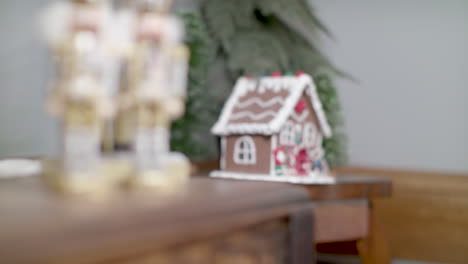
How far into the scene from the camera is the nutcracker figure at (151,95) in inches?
16.6

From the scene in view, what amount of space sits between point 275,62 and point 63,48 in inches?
33.0

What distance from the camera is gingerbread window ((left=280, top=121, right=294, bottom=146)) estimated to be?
0.94 m

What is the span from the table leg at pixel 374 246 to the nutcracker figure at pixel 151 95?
0.60m

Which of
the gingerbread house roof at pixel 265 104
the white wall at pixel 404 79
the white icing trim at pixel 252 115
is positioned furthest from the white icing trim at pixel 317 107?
the white wall at pixel 404 79

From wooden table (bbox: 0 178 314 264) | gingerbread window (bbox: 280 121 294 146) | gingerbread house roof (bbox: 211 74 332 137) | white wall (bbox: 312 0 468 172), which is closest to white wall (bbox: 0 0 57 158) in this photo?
gingerbread house roof (bbox: 211 74 332 137)

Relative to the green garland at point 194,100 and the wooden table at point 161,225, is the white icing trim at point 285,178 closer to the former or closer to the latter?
the green garland at point 194,100

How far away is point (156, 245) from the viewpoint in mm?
307

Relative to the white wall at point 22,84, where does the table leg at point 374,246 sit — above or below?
below

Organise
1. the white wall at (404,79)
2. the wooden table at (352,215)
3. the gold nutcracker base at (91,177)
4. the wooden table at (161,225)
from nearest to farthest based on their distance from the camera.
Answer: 1. the wooden table at (161,225)
2. the gold nutcracker base at (91,177)
3. the wooden table at (352,215)
4. the white wall at (404,79)

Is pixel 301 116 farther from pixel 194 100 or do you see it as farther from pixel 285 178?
pixel 194 100

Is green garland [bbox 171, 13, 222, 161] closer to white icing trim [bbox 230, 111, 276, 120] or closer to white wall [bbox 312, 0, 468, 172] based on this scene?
white icing trim [bbox 230, 111, 276, 120]

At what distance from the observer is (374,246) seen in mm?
945

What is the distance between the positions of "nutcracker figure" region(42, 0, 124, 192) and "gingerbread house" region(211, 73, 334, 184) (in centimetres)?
55

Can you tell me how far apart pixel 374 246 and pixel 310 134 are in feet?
0.82
